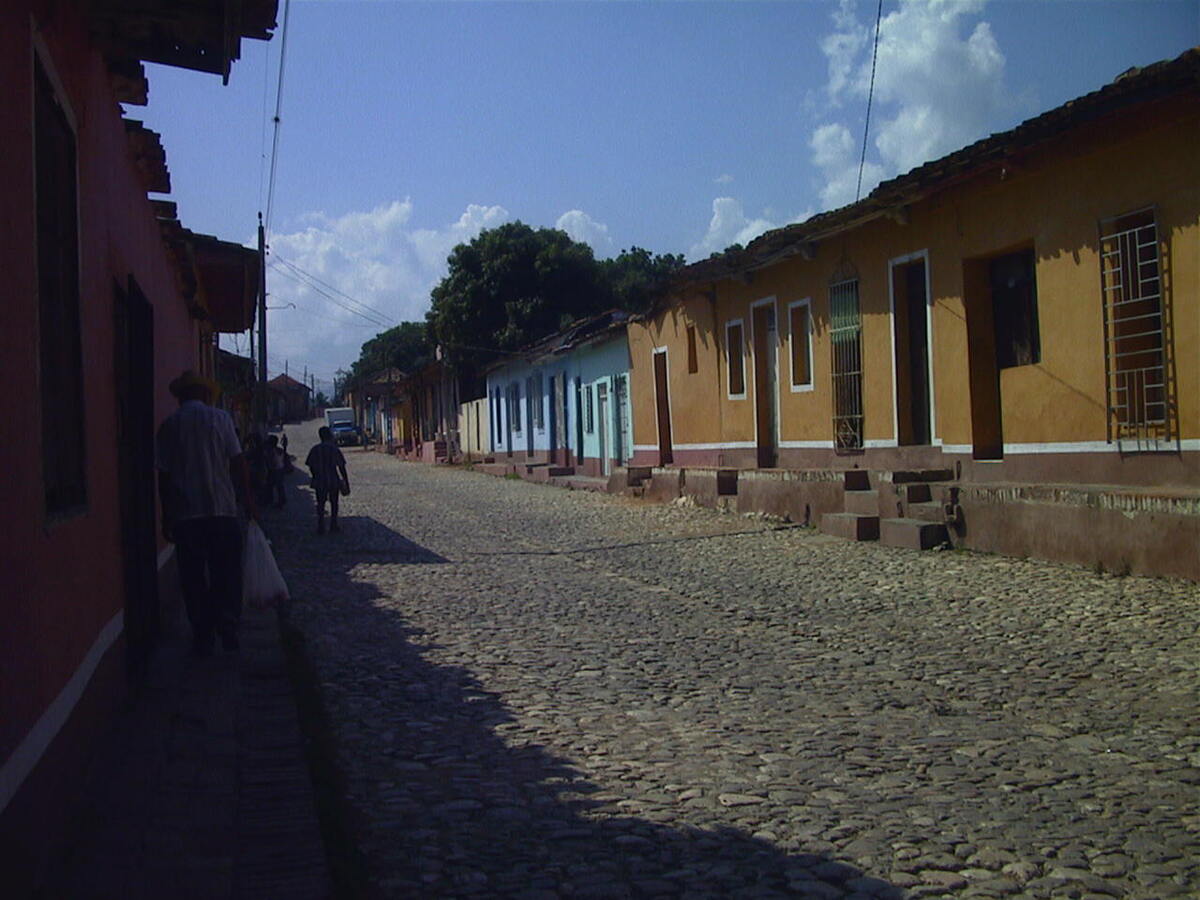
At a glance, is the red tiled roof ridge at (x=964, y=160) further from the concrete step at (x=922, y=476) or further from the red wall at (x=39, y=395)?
the red wall at (x=39, y=395)

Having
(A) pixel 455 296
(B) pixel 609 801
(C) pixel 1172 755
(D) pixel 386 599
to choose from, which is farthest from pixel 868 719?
(A) pixel 455 296

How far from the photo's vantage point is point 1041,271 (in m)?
12.5

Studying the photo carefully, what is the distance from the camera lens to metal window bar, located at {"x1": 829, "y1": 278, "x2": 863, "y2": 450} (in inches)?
646

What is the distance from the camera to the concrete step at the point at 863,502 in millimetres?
14070

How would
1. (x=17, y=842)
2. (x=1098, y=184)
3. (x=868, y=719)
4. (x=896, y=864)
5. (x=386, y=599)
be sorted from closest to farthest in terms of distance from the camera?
(x=17, y=842), (x=896, y=864), (x=868, y=719), (x=386, y=599), (x=1098, y=184)

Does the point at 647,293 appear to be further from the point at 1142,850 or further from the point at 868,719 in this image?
the point at 1142,850

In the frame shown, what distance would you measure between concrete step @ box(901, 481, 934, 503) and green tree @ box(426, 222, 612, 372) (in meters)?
29.6

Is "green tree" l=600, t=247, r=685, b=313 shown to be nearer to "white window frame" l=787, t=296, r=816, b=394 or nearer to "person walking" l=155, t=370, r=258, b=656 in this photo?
"white window frame" l=787, t=296, r=816, b=394

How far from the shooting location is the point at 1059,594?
930 centimetres

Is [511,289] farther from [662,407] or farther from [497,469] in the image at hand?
[662,407]

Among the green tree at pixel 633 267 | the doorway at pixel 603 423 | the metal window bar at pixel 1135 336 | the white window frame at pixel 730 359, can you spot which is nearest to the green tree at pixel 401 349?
the green tree at pixel 633 267

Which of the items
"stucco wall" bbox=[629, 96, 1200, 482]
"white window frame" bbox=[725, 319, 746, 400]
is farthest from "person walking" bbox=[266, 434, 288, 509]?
"stucco wall" bbox=[629, 96, 1200, 482]

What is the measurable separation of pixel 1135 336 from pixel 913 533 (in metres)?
2.91

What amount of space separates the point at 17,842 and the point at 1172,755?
14.6 ft
